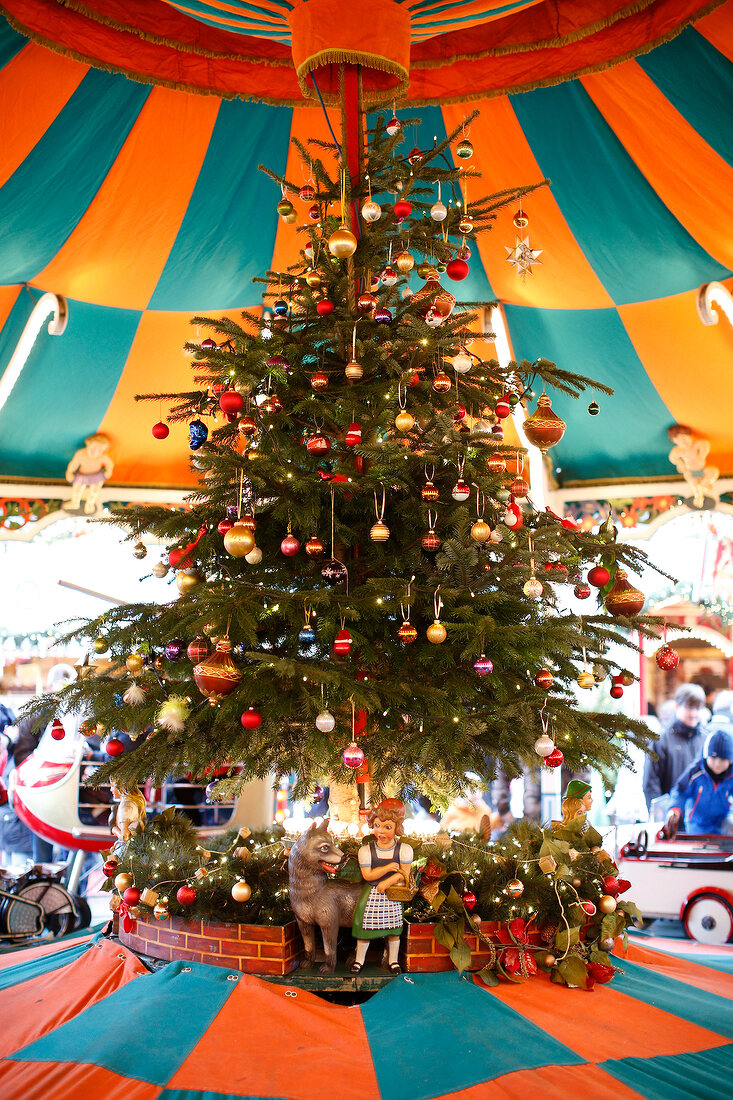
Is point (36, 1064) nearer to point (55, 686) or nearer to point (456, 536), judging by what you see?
point (456, 536)

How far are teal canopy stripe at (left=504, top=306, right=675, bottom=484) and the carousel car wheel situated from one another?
2.38 meters

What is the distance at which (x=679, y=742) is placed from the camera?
500 cm

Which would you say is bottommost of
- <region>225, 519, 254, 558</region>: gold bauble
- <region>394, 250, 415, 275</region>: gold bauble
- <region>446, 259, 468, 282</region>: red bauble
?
<region>225, 519, 254, 558</region>: gold bauble

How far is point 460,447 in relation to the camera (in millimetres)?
2451

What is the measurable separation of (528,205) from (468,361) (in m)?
1.97

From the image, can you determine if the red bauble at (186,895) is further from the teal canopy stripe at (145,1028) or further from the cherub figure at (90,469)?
the cherub figure at (90,469)

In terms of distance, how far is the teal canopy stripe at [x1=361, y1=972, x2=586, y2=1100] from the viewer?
184 cm

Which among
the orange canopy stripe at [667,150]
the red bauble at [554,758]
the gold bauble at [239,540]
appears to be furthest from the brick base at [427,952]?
the orange canopy stripe at [667,150]

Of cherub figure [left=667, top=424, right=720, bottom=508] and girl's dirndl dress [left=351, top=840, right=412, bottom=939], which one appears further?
cherub figure [left=667, top=424, right=720, bottom=508]

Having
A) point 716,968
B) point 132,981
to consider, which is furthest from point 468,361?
point 716,968

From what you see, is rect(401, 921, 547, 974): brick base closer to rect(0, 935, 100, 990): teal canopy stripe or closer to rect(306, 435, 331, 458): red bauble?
rect(0, 935, 100, 990): teal canopy stripe

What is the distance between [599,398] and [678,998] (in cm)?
337

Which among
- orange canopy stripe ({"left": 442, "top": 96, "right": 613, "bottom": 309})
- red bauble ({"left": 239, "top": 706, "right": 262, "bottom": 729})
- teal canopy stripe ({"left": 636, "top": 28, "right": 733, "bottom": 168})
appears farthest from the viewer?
orange canopy stripe ({"left": 442, "top": 96, "right": 613, "bottom": 309})

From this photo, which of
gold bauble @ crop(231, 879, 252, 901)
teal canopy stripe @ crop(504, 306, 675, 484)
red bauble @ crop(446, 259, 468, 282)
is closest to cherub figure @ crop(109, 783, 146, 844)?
gold bauble @ crop(231, 879, 252, 901)
